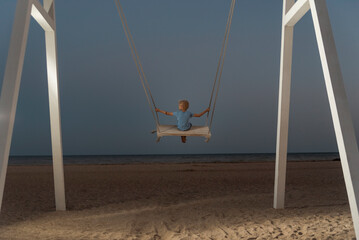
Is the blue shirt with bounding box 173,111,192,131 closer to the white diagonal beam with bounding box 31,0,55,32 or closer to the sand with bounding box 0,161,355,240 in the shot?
the sand with bounding box 0,161,355,240

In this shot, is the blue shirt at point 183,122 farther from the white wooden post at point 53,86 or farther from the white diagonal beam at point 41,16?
the white diagonal beam at point 41,16

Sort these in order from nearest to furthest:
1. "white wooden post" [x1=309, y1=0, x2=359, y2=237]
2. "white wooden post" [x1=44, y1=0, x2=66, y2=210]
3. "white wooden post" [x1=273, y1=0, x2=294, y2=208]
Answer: "white wooden post" [x1=309, y1=0, x2=359, y2=237]
"white wooden post" [x1=273, y1=0, x2=294, y2=208]
"white wooden post" [x1=44, y1=0, x2=66, y2=210]

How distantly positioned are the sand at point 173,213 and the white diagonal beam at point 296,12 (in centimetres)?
266

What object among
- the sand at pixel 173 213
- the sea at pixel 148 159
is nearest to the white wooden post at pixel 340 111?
the sand at pixel 173 213

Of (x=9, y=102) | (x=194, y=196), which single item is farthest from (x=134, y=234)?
(x=194, y=196)

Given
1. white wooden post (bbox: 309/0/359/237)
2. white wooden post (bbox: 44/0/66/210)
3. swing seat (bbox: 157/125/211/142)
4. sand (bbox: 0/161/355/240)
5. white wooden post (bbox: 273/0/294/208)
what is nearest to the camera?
white wooden post (bbox: 309/0/359/237)

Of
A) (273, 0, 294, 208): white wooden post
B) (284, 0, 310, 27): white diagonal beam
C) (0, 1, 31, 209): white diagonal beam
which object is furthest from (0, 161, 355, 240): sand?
(284, 0, 310, 27): white diagonal beam

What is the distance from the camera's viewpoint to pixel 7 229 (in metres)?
5.23

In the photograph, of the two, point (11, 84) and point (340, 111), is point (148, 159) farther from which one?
point (340, 111)

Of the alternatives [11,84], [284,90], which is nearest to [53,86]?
[11,84]

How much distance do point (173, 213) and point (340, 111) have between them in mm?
3546

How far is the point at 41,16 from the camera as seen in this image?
495 cm

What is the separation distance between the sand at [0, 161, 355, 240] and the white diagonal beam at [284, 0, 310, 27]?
266 cm

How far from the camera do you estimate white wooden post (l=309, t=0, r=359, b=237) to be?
3.28 metres
